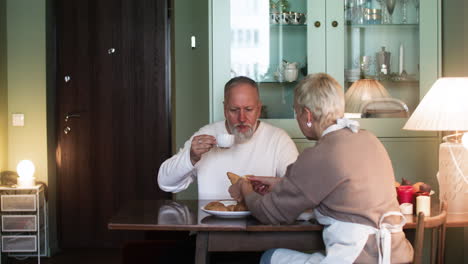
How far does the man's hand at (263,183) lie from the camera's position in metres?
2.36

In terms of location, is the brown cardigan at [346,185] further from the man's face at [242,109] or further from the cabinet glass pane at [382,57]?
the cabinet glass pane at [382,57]

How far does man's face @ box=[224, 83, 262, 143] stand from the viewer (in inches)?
110

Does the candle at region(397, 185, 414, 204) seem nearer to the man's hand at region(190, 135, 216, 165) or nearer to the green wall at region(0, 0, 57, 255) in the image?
the man's hand at region(190, 135, 216, 165)

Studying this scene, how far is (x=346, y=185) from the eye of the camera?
75.8 inches

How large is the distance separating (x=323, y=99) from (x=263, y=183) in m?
0.48

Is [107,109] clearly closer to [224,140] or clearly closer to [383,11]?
[383,11]

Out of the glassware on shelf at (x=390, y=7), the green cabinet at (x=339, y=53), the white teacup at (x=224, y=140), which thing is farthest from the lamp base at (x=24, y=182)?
the glassware on shelf at (x=390, y=7)

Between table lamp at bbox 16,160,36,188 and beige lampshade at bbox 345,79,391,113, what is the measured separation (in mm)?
2300

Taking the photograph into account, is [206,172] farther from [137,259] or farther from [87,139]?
[87,139]

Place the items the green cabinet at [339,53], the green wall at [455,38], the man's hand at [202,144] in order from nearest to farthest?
the man's hand at [202,144] < the green wall at [455,38] < the green cabinet at [339,53]

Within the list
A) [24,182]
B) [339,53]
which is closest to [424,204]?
[339,53]

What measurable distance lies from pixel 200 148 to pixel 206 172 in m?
0.30

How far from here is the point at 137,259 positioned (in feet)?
8.51

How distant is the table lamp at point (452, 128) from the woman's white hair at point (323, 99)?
0.66 metres
